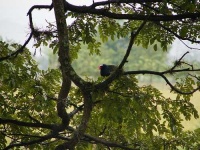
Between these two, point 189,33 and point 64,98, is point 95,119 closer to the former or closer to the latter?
point 64,98

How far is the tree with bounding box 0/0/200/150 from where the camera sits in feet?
9.97

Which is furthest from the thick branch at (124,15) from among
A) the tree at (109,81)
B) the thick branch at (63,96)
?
the thick branch at (63,96)

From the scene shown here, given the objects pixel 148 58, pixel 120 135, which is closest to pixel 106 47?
pixel 148 58

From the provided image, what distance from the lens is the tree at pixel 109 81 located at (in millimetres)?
3039

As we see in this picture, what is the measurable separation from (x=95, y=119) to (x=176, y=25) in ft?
6.19

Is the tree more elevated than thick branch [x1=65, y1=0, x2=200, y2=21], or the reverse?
thick branch [x1=65, y1=0, x2=200, y2=21]

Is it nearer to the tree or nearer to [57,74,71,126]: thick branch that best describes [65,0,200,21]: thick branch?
the tree

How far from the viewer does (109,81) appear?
9.98ft

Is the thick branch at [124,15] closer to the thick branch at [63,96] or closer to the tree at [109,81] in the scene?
the tree at [109,81]

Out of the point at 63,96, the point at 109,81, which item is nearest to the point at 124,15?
the point at 109,81

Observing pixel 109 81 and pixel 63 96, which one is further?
pixel 63 96

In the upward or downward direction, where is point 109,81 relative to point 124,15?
downward

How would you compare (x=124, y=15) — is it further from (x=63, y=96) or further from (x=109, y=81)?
(x=63, y=96)

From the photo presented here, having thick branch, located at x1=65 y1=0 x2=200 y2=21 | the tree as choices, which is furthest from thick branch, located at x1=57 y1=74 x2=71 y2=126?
thick branch, located at x1=65 y1=0 x2=200 y2=21
